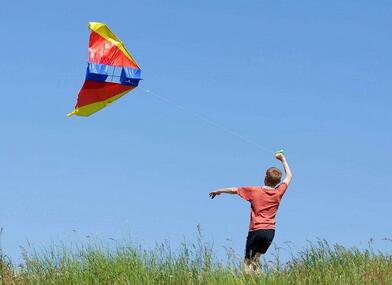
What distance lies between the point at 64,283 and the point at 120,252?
95 cm

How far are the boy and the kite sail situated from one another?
276 centimetres

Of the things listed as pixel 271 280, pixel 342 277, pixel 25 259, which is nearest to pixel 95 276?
pixel 25 259

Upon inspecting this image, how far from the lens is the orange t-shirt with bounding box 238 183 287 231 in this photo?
11.1m

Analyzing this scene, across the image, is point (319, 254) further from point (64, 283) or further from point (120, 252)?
point (64, 283)

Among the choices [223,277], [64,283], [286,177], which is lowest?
[64,283]

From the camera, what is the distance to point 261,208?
11094 mm

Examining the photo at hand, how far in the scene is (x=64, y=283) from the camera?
403 inches

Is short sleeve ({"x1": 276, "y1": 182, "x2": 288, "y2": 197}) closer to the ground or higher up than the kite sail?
closer to the ground

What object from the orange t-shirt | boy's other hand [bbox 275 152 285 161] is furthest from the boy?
boy's other hand [bbox 275 152 285 161]

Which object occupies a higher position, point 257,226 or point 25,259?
point 257,226

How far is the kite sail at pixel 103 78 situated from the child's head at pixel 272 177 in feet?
9.59

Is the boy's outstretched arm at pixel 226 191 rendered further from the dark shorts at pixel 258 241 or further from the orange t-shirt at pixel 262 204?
the dark shorts at pixel 258 241

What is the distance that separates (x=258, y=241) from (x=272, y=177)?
1016 millimetres

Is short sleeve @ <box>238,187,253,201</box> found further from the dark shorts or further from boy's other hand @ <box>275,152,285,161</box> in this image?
boy's other hand @ <box>275,152,285,161</box>
